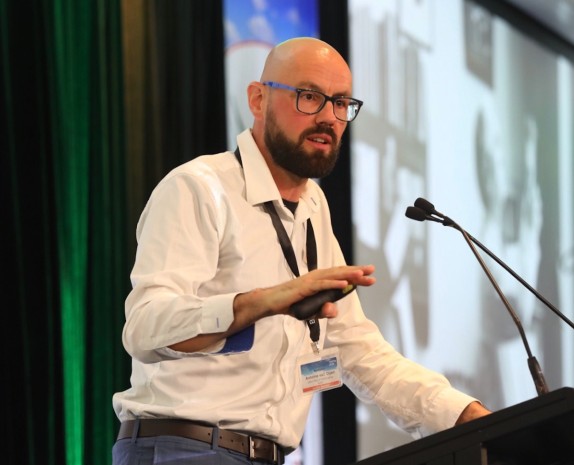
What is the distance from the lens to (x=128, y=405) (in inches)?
79.5

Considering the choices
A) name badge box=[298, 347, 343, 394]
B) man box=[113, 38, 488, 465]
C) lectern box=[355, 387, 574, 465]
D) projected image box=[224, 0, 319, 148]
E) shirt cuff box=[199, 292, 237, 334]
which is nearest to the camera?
lectern box=[355, 387, 574, 465]

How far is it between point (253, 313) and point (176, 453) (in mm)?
488

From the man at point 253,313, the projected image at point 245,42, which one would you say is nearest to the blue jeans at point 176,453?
the man at point 253,313

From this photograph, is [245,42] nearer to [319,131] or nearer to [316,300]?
[319,131]

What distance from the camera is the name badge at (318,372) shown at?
2.06 metres

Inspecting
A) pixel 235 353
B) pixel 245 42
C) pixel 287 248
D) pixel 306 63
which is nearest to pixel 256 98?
pixel 306 63

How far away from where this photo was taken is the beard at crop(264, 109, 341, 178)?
7.32 feet

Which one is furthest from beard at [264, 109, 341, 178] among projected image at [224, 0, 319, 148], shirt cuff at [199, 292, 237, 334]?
projected image at [224, 0, 319, 148]

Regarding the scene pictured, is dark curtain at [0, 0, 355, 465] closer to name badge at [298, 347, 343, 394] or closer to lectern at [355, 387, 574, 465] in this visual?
name badge at [298, 347, 343, 394]

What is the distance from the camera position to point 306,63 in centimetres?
228

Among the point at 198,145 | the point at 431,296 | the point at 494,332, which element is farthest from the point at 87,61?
the point at 494,332

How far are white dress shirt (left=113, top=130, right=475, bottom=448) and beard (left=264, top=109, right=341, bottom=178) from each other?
5cm

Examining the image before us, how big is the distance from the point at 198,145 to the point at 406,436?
1.97 m

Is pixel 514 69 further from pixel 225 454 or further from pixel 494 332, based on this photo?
pixel 225 454
